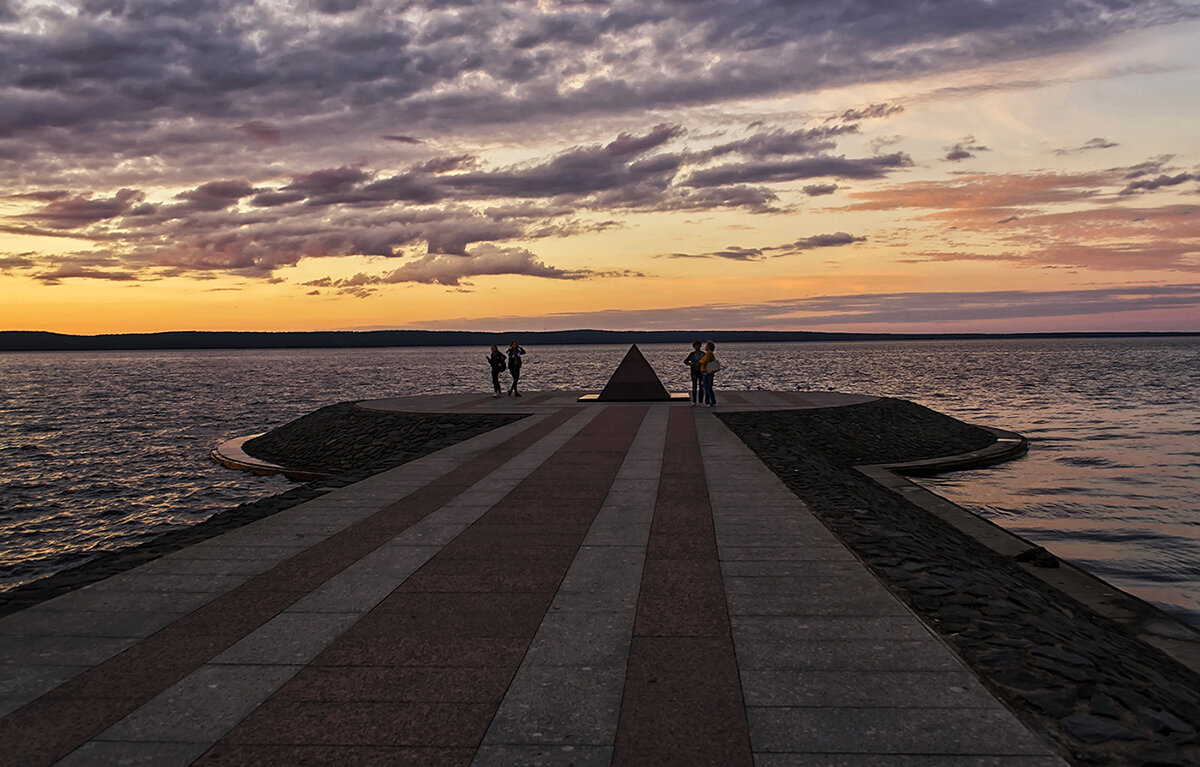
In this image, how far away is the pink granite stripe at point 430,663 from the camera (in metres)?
4.38

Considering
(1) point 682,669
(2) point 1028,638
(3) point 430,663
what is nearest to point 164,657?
(3) point 430,663

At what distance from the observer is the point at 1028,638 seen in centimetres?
615

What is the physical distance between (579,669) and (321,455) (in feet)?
65.8

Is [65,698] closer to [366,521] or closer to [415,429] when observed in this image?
[366,521]

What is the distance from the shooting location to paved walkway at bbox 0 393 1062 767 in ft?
14.2

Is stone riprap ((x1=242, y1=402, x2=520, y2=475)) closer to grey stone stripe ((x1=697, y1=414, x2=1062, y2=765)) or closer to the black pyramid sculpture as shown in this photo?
the black pyramid sculpture

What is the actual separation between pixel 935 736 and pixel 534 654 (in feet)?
8.50

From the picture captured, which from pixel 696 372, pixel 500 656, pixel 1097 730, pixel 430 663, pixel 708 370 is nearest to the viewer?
pixel 1097 730

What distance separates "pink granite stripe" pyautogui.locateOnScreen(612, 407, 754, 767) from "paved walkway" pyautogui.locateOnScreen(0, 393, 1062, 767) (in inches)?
0.8

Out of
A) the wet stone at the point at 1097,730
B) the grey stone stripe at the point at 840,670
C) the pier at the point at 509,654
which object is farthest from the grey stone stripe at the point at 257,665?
the wet stone at the point at 1097,730

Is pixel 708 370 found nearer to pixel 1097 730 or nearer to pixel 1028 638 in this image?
pixel 1028 638

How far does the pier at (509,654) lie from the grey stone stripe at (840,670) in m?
0.02

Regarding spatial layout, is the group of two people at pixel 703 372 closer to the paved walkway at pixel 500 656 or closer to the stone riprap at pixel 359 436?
the stone riprap at pixel 359 436

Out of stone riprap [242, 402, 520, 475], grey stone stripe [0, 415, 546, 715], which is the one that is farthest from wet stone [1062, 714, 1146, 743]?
stone riprap [242, 402, 520, 475]
